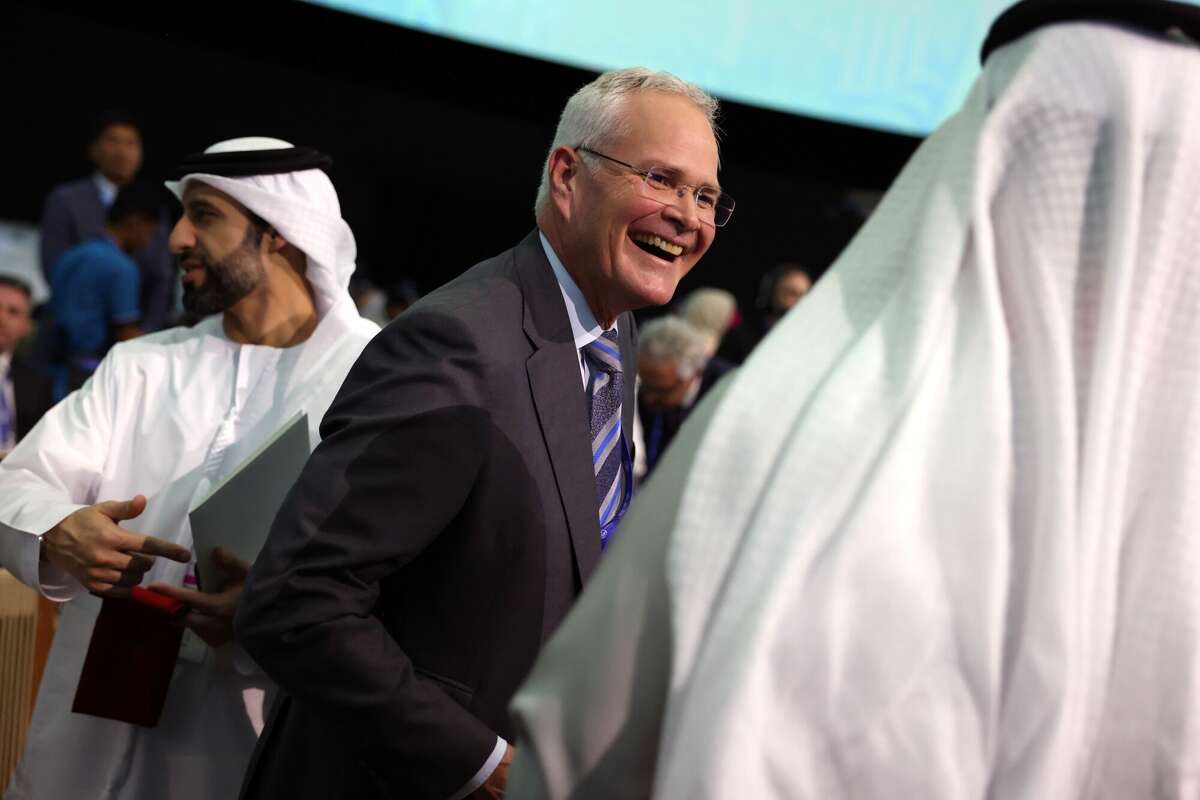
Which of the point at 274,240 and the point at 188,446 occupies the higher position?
the point at 274,240

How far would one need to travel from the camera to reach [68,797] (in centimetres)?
246

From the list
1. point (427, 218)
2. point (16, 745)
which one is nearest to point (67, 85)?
point (427, 218)

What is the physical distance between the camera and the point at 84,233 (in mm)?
6723

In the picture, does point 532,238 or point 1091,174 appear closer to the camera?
point 1091,174

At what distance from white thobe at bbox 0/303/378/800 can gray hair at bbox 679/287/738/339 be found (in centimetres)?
466

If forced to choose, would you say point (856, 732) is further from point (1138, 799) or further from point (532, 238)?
point (532, 238)

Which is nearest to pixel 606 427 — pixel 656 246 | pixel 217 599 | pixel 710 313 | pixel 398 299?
pixel 656 246

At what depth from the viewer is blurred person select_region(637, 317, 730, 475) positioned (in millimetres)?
5988

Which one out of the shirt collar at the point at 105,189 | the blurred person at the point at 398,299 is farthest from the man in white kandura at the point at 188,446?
the blurred person at the point at 398,299

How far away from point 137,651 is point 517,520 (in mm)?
1017

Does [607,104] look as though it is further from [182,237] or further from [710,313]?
[710,313]

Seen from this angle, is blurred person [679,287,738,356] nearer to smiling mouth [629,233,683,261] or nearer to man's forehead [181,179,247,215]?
man's forehead [181,179,247,215]

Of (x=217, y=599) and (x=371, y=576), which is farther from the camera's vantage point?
(x=217, y=599)

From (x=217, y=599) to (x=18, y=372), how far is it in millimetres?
4208
